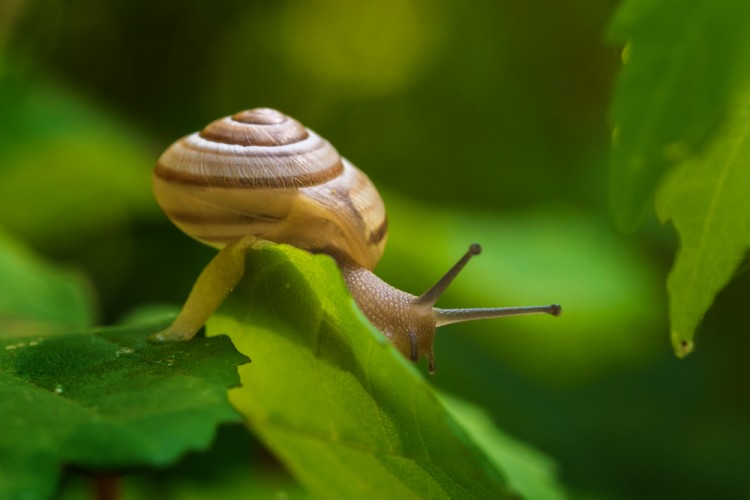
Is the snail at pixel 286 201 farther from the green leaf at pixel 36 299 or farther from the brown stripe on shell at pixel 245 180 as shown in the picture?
the green leaf at pixel 36 299

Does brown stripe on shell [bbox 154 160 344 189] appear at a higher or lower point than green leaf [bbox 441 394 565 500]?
higher

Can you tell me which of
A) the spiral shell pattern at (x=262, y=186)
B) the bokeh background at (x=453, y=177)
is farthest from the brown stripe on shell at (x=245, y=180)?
the bokeh background at (x=453, y=177)

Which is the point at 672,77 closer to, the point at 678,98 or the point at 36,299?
the point at 678,98

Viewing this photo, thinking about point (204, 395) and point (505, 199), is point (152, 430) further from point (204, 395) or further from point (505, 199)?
point (505, 199)

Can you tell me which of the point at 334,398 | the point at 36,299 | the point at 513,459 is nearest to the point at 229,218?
the point at 334,398

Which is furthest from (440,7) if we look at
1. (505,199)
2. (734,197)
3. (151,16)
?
(734,197)

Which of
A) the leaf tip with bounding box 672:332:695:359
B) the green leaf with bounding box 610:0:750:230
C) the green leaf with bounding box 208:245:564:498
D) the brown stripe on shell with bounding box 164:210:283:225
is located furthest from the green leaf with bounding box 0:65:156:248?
the green leaf with bounding box 610:0:750:230

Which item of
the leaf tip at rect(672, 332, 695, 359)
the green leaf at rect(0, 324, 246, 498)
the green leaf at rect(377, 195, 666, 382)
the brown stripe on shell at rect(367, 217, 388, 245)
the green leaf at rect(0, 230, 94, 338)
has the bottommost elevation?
the green leaf at rect(0, 230, 94, 338)

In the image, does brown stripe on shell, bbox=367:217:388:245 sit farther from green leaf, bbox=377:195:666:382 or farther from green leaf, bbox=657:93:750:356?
green leaf, bbox=377:195:666:382
